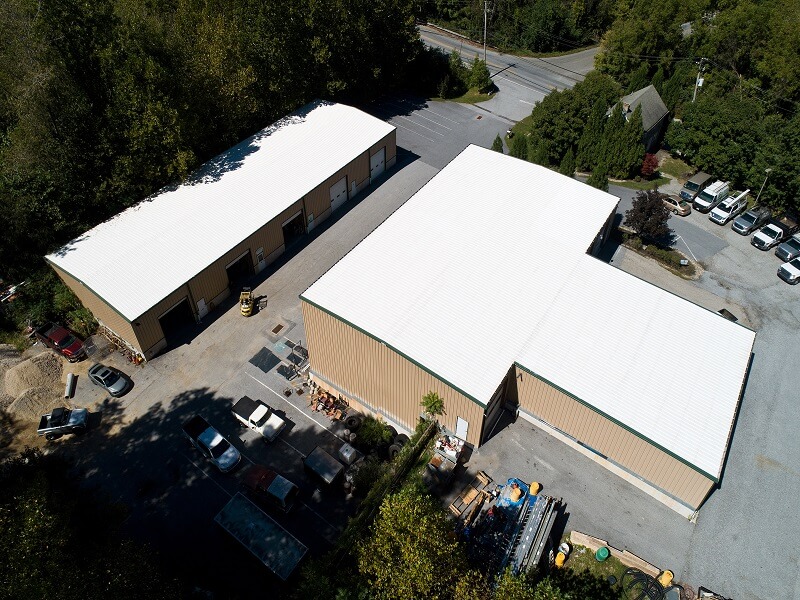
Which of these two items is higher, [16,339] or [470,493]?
[470,493]

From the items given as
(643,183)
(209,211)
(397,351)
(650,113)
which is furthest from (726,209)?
(209,211)

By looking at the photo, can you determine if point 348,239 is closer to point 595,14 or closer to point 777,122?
point 777,122

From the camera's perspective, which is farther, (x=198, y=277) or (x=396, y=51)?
(x=396, y=51)

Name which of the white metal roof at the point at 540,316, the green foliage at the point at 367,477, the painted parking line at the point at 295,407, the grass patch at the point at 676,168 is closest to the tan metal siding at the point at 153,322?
the painted parking line at the point at 295,407

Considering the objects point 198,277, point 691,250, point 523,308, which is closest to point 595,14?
point 691,250

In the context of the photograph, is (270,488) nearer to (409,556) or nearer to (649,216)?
(409,556)

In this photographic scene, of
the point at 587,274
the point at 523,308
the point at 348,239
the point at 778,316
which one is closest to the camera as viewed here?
the point at 523,308
